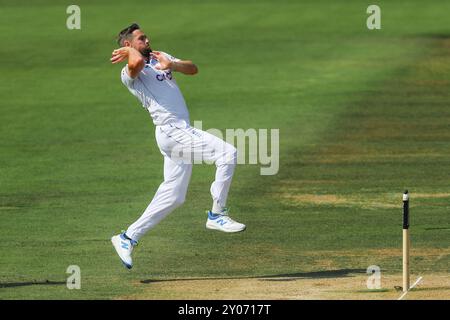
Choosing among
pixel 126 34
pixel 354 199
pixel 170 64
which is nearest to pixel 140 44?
pixel 126 34

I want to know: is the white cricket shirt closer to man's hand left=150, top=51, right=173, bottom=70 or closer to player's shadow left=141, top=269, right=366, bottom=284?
man's hand left=150, top=51, right=173, bottom=70

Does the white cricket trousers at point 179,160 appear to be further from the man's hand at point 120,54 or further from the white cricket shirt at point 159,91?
the man's hand at point 120,54

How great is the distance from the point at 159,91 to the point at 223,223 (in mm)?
1928

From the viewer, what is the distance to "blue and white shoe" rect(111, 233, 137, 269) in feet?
50.6

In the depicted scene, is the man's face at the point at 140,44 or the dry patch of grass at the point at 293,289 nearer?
the dry patch of grass at the point at 293,289

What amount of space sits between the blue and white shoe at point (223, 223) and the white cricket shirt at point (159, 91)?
1.37 meters

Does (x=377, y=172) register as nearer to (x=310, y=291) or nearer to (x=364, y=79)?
(x=310, y=291)

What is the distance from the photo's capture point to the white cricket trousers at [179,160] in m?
15.6

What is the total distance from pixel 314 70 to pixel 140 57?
20.5 meters

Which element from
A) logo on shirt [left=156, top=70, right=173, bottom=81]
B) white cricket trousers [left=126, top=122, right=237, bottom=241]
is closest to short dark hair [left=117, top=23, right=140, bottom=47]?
logo on shirt [left=156, top=70, right=173, bottom=81]

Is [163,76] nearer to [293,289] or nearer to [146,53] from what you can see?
[146,53]

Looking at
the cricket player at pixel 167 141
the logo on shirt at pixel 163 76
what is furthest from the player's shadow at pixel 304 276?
the logo on shirt at pixel 163 76

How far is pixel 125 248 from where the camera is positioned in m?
15.5

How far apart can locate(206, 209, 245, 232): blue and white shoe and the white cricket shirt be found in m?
1.37
